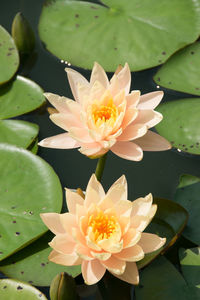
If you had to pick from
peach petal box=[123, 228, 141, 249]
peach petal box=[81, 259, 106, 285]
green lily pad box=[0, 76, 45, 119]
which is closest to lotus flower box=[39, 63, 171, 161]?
peach petal box=[123, 228, 141, 249]

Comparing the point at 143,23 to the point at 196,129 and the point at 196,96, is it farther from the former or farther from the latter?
the point at 196,129

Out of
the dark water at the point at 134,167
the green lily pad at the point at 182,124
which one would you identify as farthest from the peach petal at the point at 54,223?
the green lily pad at the point at 182,124

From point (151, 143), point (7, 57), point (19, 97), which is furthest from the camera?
point (7, 57)

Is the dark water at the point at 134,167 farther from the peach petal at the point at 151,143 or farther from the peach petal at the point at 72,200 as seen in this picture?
the peach petal at the point at 72,200

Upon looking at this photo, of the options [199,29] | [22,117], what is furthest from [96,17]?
[22,117]

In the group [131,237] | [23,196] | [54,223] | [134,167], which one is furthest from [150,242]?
[134,167]

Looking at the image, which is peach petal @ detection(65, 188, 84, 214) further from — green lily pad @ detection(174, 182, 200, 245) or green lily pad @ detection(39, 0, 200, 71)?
green lily pad @ detection(39, 0, 200, 71)

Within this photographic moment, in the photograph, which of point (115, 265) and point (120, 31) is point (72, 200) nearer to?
point (115, 265)
